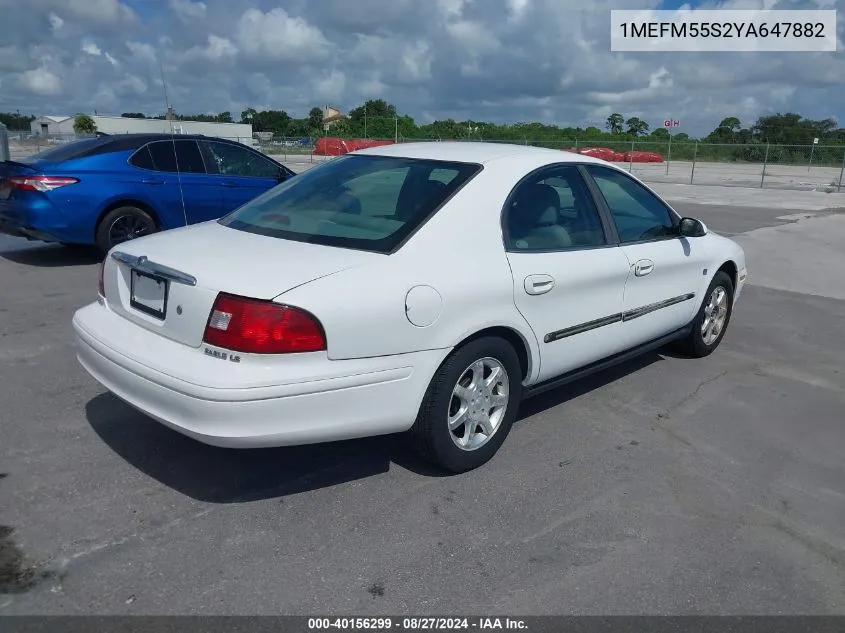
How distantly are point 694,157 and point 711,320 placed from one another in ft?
92.3

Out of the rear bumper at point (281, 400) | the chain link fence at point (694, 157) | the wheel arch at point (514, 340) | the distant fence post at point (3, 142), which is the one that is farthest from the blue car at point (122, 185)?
the chain link fence at point (694, 157)

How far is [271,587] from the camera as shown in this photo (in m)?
2.74

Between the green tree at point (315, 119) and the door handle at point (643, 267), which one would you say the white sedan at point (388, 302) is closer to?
the door handle at point (643, 267)

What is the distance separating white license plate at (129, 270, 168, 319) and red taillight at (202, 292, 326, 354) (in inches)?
17.9

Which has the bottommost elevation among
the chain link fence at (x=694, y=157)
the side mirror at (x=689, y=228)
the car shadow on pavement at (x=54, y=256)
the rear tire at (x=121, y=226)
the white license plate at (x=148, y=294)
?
the car shadow on pavement at (x=54, y=256)

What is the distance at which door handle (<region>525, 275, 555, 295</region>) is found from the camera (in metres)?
3.70

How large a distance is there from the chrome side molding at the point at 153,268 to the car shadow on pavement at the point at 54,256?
5446 mm

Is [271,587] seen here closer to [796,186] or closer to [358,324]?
[358,324]

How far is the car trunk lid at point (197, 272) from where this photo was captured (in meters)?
3.02

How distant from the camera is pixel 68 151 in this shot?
8.13 meters

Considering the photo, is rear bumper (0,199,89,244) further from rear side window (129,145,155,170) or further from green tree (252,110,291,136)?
green tree (252,110,291,136)

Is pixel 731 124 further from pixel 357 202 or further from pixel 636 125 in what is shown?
pixel 357 202

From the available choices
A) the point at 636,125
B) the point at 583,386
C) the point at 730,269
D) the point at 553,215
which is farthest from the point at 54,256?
the point at 636,125
